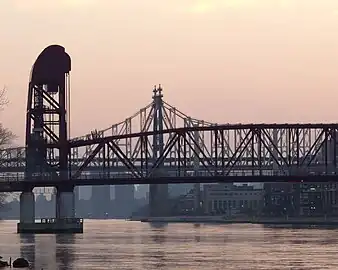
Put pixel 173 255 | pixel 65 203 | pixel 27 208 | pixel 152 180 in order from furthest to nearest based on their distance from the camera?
pixel 65 203 < pixel 27 208 < pixel 152 180 < pixel 173 255

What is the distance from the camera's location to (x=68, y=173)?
16875 cm

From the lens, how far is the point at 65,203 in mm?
164125

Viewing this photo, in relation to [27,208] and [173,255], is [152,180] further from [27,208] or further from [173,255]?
[173,255]

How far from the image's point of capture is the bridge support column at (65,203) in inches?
6450

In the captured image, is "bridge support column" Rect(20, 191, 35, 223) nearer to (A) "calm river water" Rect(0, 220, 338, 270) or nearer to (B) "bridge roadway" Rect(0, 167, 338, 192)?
(B) "bridge roadway" Rect(0, 167, 338, 192)

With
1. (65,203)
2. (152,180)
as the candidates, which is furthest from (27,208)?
(152,180)

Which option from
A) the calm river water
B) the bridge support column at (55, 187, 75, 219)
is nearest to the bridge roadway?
the bridge support column at (55, 187, 75, 219)

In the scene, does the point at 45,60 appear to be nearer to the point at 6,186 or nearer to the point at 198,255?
the point at 6,186

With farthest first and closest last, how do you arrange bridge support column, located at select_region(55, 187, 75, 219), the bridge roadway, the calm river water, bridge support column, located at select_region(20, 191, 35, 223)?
bridge support column, located at select_region(55, 187, 75, 219)
bridge support column, located at select_region(20, 191, 35, 223)
the bridge roadway
the calm river water

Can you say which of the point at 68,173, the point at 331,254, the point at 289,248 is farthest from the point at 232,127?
the point at 331,254

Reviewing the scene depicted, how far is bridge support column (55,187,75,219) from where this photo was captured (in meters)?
164

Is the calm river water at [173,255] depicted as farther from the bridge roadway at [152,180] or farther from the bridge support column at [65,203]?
the bridge support column at [65,203]

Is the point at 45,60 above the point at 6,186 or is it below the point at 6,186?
above

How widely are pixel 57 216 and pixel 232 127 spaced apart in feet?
83.2
